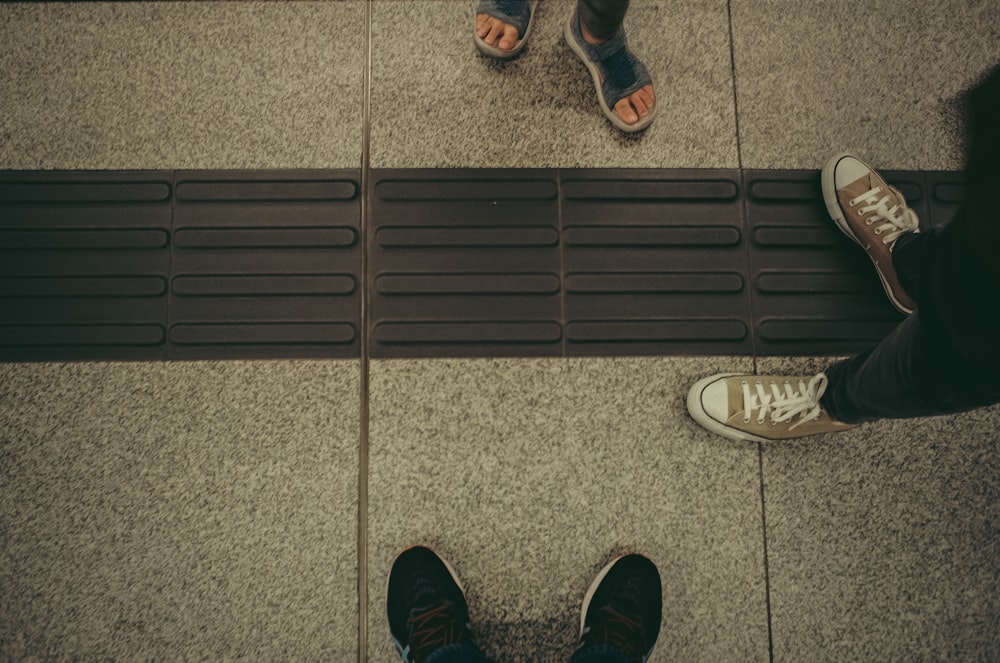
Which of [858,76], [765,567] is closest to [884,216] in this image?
[858,76]

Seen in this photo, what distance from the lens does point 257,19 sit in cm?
120

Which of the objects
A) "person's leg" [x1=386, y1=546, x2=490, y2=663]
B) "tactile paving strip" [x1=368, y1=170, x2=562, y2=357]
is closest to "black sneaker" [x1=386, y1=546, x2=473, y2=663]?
"person's leg" [x1=386, y1=546, x2=490, y2=663]

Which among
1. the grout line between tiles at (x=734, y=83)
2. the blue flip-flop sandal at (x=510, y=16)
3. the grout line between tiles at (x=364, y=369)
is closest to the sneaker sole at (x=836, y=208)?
the grout line between tiles at (x=734, y=83)

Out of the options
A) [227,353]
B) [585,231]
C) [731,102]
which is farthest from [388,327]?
[731,102]

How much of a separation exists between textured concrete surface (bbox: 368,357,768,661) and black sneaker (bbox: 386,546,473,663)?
3 centimetres

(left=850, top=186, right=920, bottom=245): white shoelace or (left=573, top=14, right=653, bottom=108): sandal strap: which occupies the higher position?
(left=573, top=14, right=653, bottom=108): sandal strap

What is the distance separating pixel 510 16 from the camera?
3.80 feet

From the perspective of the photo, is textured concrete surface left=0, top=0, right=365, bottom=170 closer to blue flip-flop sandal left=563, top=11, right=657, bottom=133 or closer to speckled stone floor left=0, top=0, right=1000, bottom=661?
speckled stone floor left=0, top=0, right=1000, bottom=661

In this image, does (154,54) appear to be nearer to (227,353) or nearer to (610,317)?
(227,353)

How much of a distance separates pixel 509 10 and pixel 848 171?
73 cm

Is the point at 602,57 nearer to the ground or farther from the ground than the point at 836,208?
farther from the ground

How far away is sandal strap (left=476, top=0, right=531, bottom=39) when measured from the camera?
1155 millimetres

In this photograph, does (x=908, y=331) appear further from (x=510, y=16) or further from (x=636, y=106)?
(x=510, y=16)

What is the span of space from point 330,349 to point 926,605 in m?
1.20
